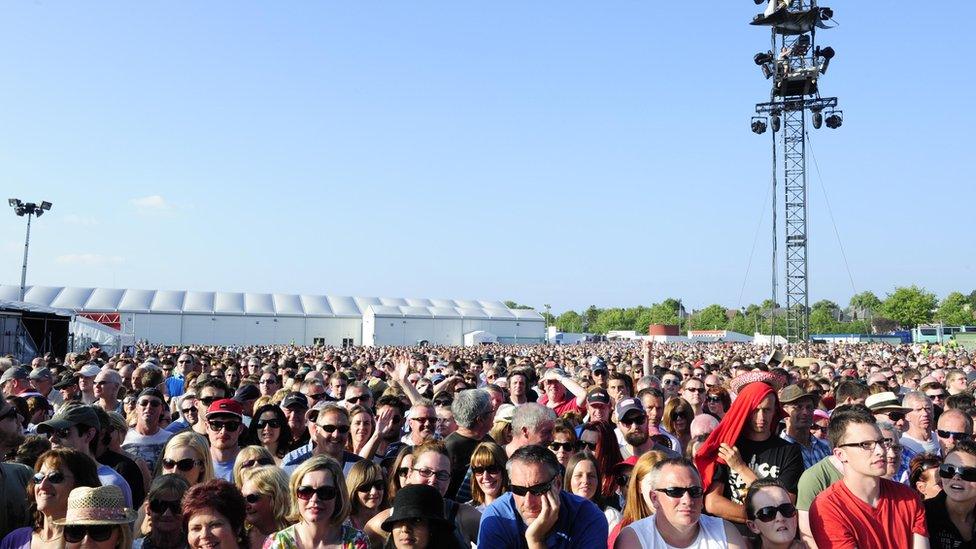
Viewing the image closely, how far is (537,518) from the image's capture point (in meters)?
3.37

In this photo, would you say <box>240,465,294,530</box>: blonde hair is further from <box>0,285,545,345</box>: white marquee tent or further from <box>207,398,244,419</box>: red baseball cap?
<box>0,285,545,345</box>: white marquee tent

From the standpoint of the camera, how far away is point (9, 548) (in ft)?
12.1

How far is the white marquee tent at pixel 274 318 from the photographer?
72.6 m

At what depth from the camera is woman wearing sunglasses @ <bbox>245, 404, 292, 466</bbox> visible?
6.10 m

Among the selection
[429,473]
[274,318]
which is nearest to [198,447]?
[429,473]

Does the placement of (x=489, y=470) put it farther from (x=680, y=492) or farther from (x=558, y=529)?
(x=680, y=492)

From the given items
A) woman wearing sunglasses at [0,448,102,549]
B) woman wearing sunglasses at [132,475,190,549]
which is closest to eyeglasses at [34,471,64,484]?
woman wearing sunglasses at [0,448,102,549]

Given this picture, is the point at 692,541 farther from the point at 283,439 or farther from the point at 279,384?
the point at 279,384

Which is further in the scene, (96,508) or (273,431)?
(273,431)

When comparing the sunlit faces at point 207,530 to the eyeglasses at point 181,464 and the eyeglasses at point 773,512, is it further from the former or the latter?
the eyeglasses at point 773,512

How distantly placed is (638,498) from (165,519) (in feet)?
7.94

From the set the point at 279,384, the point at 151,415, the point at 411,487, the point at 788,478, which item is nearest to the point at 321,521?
the point at 411,487

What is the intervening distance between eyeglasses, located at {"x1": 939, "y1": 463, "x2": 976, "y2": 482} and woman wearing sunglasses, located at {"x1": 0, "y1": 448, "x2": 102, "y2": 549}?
4506mm

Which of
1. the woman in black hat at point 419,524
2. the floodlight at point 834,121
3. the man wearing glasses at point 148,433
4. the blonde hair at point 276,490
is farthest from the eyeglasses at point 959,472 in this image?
the floodlight at point 834,121
